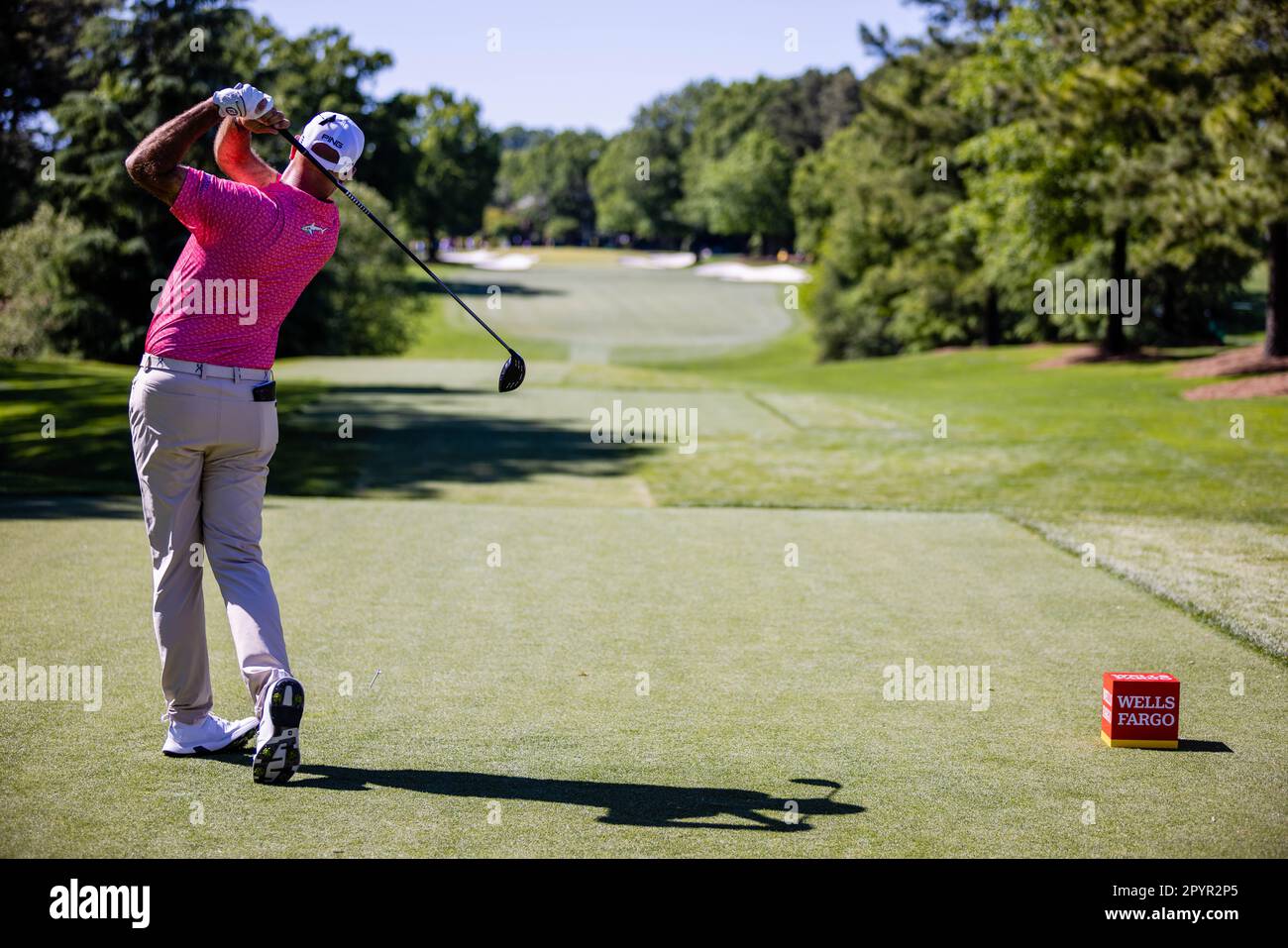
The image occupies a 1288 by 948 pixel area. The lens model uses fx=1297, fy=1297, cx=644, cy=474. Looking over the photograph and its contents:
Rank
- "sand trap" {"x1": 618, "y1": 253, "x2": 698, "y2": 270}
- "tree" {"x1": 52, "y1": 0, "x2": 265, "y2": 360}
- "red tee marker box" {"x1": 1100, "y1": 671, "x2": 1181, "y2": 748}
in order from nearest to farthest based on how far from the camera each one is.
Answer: "red tee marker box" {"x1": 1100, "y1": 671, "x2": 1181, "y2": 748}, "tree" {"x1": 52, "y1": 0, "x2": 265, "y2": 360}, "sand trap" {"x1": 618, "y1": 253, "x2": 698, "y2": 270}

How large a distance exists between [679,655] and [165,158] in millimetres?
3905

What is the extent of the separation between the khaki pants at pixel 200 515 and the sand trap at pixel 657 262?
110 meters

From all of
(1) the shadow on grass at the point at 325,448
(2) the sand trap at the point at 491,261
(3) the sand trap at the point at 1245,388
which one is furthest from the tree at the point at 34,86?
(2) the sand trap at the point at 491,261

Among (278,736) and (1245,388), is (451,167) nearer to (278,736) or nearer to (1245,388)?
(1245,388)

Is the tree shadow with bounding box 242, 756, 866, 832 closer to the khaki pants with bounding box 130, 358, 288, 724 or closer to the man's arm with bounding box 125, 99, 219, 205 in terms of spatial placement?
the khaki pants with bounding box 130, 358, 288, 724

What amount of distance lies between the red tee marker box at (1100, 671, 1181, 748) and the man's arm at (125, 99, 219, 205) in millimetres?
4581

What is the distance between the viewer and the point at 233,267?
17.4 feet

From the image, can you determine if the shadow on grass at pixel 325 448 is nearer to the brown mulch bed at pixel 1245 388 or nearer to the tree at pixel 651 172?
the brown mulch bed at pixel 1245 388

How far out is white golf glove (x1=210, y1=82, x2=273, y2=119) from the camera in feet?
16.9

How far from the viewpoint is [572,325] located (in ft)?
250

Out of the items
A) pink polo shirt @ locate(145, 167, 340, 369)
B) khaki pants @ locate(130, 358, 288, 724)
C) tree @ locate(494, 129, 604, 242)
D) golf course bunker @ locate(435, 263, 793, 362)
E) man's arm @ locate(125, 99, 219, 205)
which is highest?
tree @ locate(494, 129, 604, 242)

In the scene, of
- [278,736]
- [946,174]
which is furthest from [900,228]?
[278,736]

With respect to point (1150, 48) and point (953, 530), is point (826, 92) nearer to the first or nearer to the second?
point (1150, 48)

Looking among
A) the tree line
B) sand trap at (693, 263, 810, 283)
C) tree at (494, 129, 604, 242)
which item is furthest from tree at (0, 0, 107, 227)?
tree at (494, 129, 604, 242)
